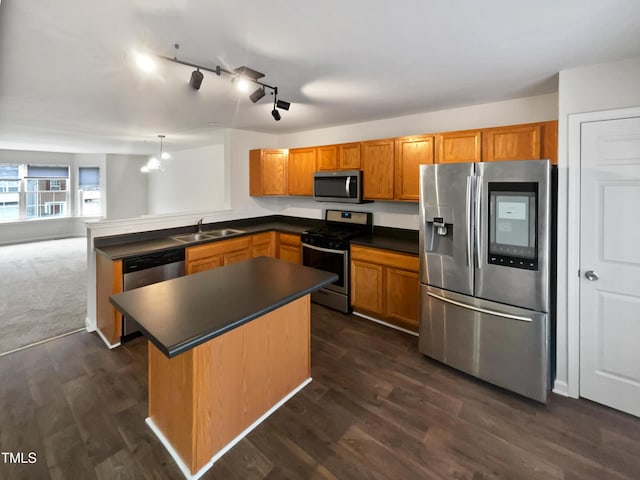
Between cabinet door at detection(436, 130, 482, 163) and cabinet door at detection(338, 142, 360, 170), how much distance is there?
1065mm

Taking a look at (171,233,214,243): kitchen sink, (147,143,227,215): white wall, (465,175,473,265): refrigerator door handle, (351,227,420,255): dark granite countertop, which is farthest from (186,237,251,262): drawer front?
(465,175,473,265): refrigerator door handle

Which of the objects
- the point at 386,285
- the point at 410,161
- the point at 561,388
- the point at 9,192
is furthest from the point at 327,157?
the point at 9,192

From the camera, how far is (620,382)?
7.33 feet

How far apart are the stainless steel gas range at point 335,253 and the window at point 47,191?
27.1ft

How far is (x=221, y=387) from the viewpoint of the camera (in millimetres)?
1838

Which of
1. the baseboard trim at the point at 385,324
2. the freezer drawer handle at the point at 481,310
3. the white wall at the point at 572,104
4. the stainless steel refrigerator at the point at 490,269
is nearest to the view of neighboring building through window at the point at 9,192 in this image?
the baseboard trim at the point at 385,324

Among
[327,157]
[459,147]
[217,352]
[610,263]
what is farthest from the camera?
[327,157]

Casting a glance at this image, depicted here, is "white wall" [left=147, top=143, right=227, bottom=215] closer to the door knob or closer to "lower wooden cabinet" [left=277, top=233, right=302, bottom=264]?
"lower wooden cabinet" [left=277, top=233, right=302, bottom=264]

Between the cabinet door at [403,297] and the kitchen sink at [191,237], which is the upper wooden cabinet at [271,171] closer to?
the kitchen sink at [191,237]

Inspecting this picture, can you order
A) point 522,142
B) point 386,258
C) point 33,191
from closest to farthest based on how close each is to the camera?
point 522,142 < point 386,258 < point 33,191

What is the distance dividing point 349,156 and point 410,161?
90 centimetres

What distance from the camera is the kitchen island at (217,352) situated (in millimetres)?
1660

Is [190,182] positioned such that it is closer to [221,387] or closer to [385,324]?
[385,324]

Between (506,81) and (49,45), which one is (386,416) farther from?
(49,45)
